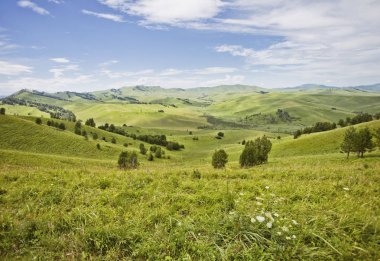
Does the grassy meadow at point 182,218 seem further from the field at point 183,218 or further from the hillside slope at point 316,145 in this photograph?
the hillside slope at point 316,145

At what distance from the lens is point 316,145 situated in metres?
82.9

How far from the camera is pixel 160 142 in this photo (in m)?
171

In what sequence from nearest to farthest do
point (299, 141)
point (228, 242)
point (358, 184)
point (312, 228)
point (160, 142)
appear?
point (228, 242), point (312, 228), point (358, 184), point (299, 141), point (160, 142)

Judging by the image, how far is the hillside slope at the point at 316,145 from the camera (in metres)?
77.6

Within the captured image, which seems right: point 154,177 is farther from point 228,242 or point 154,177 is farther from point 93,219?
point 228,242

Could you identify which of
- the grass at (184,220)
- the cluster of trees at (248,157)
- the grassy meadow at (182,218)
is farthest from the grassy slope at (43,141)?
the grass at (184,220)

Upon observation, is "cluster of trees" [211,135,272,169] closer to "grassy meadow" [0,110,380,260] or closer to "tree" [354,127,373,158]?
"tree" [354,127,373,158]

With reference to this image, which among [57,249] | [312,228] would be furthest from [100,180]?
[312,228]

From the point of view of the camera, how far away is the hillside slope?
77.6 m

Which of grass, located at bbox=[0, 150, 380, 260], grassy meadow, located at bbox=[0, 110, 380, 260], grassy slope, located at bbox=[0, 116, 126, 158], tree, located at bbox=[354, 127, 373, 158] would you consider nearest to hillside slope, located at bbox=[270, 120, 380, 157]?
tree, located at bbox=[354, 127, 373, 158]

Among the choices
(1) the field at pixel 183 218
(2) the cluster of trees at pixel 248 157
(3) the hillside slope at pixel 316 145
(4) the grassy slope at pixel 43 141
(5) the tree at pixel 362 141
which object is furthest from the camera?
(4) the grassy slope at pixel 43 141

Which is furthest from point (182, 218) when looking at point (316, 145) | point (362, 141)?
point (316, 145)

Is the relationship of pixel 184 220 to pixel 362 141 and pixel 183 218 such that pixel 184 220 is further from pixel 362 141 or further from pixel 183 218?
pixel 362 141

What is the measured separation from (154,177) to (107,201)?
3.13 meters
